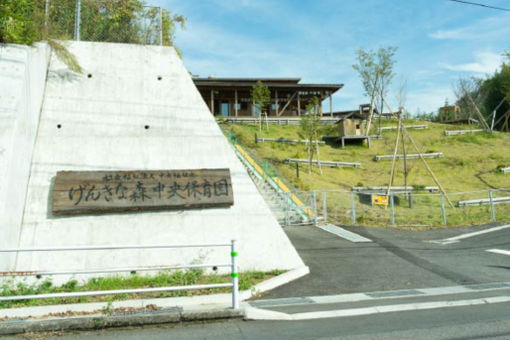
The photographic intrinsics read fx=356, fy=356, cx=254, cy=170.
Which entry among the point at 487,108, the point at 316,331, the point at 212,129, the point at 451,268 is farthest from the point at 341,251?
the point at 487,108

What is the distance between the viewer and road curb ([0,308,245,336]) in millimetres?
5006

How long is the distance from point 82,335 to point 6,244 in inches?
114

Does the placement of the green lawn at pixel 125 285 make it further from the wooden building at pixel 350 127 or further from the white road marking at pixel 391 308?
the wooden building at pixel 350 127

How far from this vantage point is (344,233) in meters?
13.6

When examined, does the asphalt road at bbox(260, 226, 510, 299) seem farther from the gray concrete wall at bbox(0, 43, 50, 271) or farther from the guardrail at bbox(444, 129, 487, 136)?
the guardrail at bbox(444, 129, 487, 136)

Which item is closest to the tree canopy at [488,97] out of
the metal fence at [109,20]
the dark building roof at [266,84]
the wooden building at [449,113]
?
the wooden building at [449,113]

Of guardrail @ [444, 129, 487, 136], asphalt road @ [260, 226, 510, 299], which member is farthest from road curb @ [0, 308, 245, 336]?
guardrail @ [444, 129, 487, 136]

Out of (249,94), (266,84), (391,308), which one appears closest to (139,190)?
(391,308)

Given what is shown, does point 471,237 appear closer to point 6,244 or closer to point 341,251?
point 341,251

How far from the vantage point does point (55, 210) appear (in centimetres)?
735

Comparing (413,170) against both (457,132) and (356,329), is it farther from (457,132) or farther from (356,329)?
(356,329)

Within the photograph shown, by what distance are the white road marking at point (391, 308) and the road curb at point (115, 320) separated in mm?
1125

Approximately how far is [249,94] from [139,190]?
113ft

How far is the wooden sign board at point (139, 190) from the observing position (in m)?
7.54
